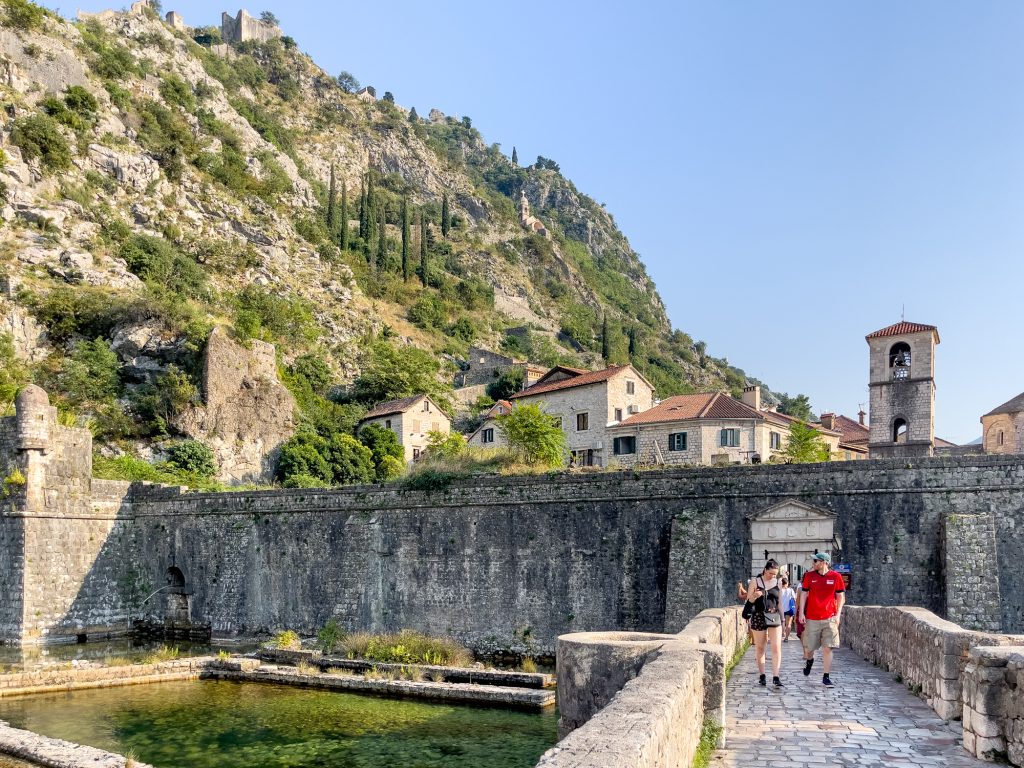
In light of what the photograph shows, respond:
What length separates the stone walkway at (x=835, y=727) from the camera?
23.8 feet

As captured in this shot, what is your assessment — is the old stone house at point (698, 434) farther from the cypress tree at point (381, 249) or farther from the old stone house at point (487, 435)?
the cypress tree at point (381, 249)

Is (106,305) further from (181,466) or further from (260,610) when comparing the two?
(260,610)

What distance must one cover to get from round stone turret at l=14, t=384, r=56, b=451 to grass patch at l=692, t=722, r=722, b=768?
90.9 ft

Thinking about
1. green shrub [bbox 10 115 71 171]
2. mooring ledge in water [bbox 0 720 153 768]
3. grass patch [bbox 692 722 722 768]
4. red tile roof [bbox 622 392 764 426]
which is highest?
green shrub [bbox 10 115 71 171]

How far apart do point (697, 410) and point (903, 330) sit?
40.6ft

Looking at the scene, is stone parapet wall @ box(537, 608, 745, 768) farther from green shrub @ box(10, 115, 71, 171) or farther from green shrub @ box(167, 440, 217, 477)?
green shrub @ box(10, 115, 71, 171)

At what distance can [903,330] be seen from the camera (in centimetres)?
3164

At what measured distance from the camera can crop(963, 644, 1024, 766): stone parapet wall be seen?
21.4 feet

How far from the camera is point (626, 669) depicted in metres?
8.73

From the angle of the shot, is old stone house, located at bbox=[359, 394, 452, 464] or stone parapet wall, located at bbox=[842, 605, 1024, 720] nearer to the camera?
stone parapet wall, located at bbox=[842, 605, 1024, 720]

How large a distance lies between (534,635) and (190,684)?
9292 mm

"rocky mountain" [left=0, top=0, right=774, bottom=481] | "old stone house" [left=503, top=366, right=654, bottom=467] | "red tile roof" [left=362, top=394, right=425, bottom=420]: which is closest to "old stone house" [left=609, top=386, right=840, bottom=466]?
"old stone house" [left=503, top=366, right=654, bottom=467]

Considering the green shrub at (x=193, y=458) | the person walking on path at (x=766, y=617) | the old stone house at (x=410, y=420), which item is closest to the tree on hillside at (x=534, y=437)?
the green shrub at (x=193, y=458)

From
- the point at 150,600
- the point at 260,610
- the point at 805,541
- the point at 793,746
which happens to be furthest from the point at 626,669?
the point at 150,600
